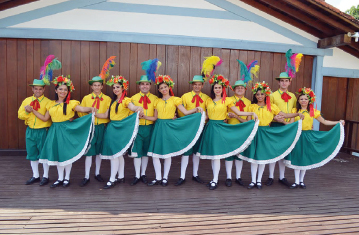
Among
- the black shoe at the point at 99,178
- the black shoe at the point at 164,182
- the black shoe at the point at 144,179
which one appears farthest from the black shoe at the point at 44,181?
the black shoe at the point at 164,182

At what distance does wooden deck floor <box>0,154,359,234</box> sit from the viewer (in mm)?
2787

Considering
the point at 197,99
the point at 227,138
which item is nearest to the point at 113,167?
the point at 197,99

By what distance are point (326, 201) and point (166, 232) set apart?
7.86ft

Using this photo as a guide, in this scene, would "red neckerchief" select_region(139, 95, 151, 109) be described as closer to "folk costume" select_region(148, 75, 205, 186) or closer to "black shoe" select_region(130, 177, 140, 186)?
"folk costume" select_region(148, 75, 205, 186)

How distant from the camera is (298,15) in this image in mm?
5379

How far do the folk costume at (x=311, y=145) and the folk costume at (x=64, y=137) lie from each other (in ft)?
10.2

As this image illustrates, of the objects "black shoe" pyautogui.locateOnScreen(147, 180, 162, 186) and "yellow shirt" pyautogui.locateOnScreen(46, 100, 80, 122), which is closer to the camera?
"yellow shirt" pyautogui.locateOnScreen(46, 100, 80, 122)

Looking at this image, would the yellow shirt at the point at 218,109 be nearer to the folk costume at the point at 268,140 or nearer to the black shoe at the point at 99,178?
the folk costume at the point at 268,140

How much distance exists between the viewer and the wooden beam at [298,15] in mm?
5297

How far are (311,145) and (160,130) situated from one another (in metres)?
2.36

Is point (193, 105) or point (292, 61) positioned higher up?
point (292, 61)

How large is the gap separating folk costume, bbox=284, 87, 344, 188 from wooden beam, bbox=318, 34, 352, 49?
2083 mm

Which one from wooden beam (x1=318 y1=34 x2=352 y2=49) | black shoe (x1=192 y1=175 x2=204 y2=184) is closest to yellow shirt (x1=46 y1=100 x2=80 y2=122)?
black shoe (x1=192 y1=175 x2=204 y2=184)

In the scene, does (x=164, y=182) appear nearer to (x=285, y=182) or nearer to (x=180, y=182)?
(x=180, y=182)
